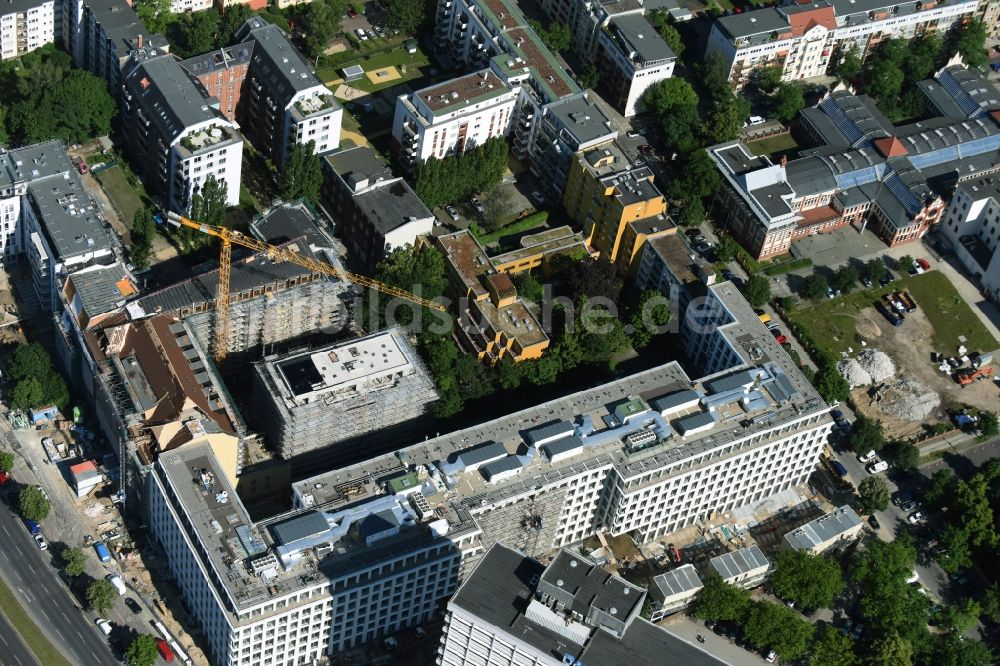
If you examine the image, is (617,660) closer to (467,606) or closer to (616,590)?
(616,590)

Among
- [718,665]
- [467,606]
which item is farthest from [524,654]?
[718,665]

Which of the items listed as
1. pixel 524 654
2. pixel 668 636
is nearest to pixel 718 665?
pixel 668 636

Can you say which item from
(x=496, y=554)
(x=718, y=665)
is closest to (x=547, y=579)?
(x=496, y=554)

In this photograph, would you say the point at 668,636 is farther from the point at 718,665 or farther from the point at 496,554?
the point at 496,554

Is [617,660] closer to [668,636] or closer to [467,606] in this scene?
[668,636]
